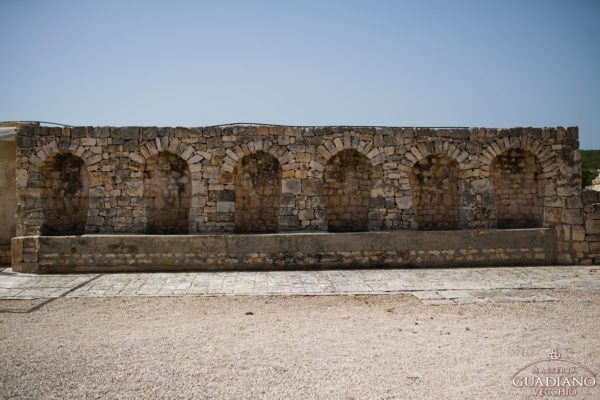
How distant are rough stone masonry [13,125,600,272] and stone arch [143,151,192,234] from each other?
0.03 meters

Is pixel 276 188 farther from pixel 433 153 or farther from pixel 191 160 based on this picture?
pixel 433 153

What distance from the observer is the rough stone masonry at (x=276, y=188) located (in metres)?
9.05

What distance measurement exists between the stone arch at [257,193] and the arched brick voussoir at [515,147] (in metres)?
5.15

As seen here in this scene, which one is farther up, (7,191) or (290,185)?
(290,185)

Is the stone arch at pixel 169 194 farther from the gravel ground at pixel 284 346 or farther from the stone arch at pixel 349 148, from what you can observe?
the gravel ground at pixel 284 346

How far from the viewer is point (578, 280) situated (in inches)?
306

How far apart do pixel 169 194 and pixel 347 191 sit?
→ 15.1ft

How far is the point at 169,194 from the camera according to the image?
33.5 ft

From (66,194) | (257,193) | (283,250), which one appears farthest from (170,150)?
(283,250)

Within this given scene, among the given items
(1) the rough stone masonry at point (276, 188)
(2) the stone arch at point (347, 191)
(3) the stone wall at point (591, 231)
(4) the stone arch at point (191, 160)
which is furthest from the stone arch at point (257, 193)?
(3) the stone wall at point (591, 231)

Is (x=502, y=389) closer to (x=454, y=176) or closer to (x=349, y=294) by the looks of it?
(x=349, y=294)

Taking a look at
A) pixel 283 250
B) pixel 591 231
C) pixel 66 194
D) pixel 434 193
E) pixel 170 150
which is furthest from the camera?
pixel 434 193

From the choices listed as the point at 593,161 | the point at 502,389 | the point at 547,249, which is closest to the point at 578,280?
the point at 547,249

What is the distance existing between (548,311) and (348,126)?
5.74m
